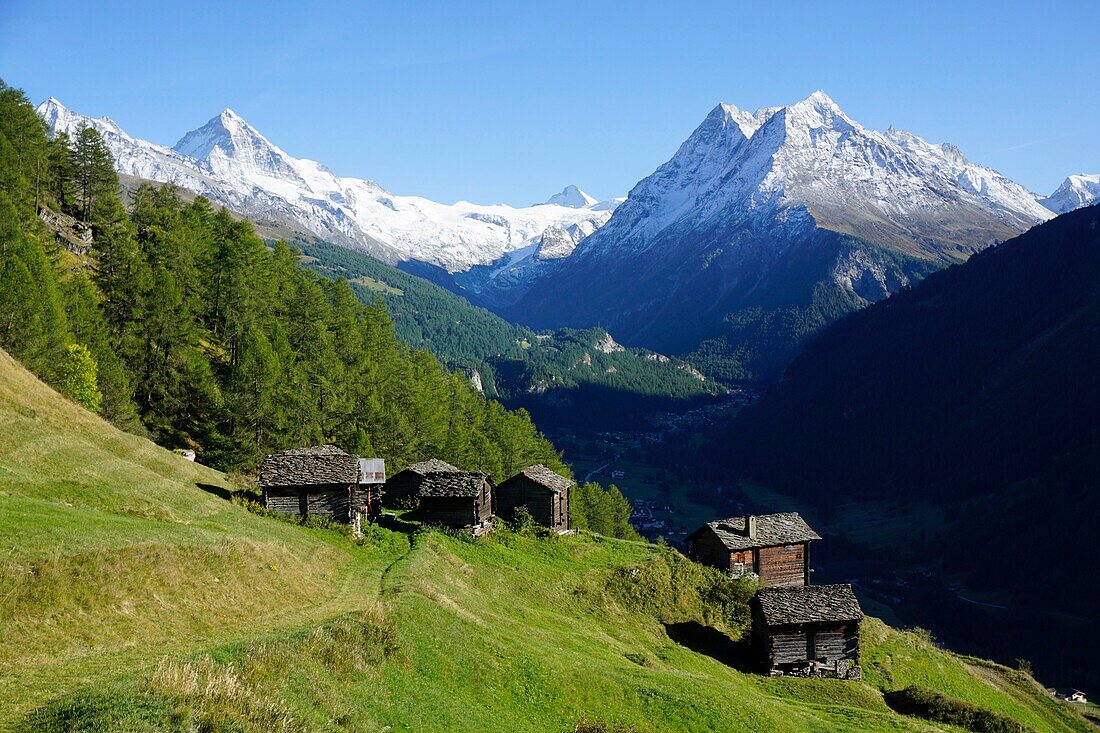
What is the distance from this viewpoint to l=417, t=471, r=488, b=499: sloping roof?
70562 millimetres

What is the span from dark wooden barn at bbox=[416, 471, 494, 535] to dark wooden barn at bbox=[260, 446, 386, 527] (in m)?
8.88

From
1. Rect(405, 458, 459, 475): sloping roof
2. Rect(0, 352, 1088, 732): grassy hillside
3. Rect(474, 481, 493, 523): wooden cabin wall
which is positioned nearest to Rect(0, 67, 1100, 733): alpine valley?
Rect(0, 352, 1088, 732): grassy hillside

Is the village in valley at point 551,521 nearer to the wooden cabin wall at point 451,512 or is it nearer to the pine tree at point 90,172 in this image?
the wooden cabin wall at point 451,512

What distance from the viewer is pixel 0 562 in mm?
28953

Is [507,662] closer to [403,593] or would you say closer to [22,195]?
[403,593]

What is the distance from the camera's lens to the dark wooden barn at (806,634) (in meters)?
61.7

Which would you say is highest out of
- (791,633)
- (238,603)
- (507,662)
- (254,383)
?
(254,383)

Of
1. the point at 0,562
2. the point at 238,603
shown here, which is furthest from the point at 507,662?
the point at 0,562

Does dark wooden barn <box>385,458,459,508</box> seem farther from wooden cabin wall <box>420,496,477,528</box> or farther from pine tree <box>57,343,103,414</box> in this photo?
pine tree <box>57,343,103,414</box>

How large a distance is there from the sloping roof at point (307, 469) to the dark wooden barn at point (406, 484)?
49.1 feet

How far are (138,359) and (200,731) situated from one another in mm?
68660

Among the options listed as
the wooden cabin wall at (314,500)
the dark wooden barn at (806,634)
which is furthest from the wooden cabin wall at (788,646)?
the wooden cabin wall at (314,500)

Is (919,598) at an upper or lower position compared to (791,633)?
lower

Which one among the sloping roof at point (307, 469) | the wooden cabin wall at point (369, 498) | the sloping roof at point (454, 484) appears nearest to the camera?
the sloping roof at point (307, 469)
